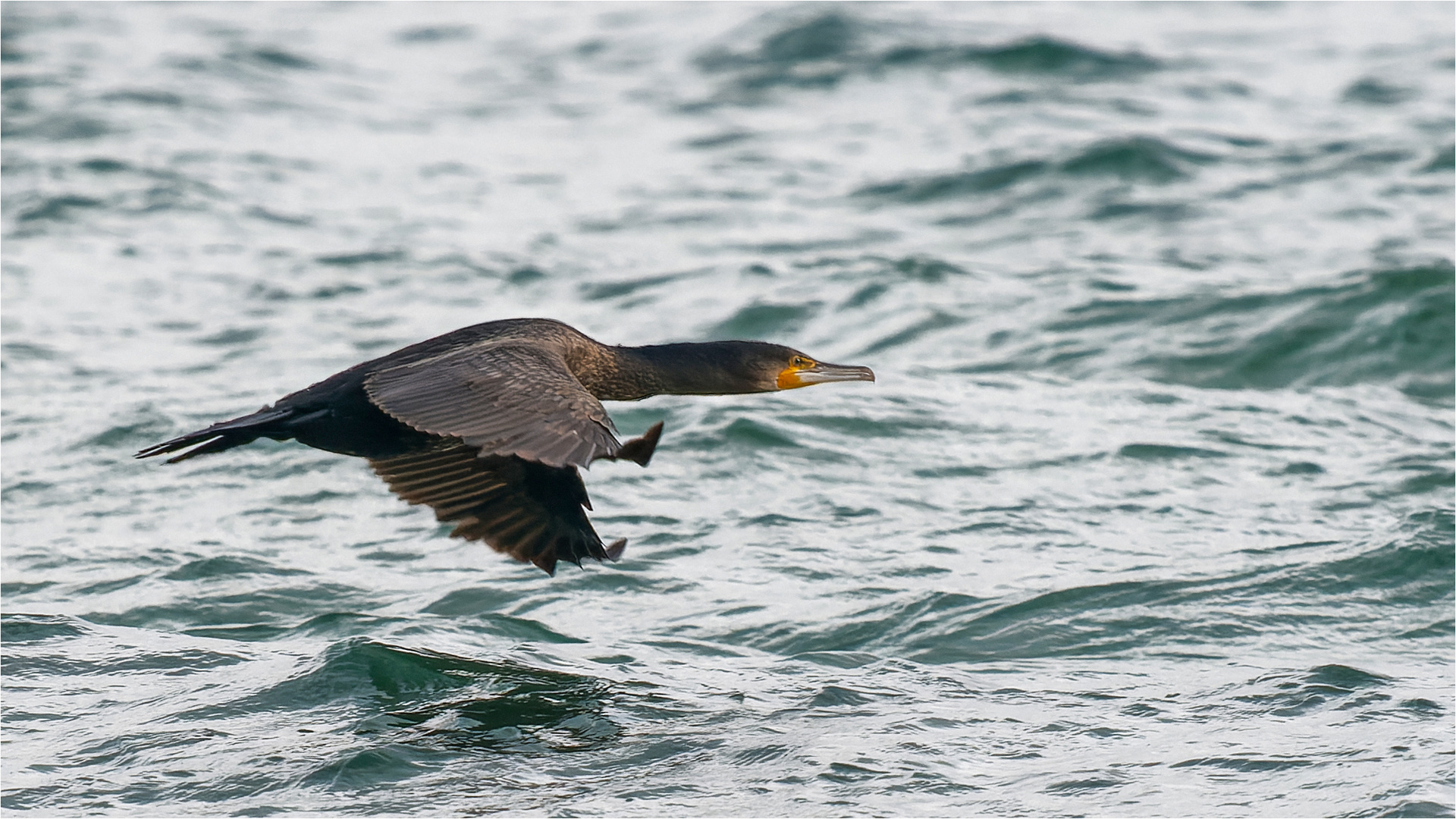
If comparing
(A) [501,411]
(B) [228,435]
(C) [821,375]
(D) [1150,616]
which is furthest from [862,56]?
(A) [501,411]

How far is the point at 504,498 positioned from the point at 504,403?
49.3 inches

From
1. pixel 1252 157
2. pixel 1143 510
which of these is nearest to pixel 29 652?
pixel 1143 510

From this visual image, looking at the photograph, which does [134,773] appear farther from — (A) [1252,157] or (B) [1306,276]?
(A) [1252,157]

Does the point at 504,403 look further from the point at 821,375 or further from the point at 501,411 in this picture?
the point at 821,375

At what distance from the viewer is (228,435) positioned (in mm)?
5730

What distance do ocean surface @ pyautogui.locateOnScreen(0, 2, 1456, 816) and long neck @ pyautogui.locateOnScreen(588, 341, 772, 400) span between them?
3.28 feet

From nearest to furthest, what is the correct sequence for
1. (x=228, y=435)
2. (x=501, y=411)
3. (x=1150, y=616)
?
(x=501, y=411), (x=228, y=435), (x=1150, y=616)

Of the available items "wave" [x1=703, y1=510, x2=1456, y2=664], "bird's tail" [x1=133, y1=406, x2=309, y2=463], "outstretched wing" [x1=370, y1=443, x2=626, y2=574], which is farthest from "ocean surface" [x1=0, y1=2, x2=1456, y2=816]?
"bird's tail" [x1=133, y1=406, x2=309, y2=463]

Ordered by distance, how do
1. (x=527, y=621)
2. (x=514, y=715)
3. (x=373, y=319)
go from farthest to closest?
(x=373, y=319)
(x=527, y=621)
(x=514, y=715)

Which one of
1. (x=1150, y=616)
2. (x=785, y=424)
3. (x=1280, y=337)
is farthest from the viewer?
(x=1280, y=337)

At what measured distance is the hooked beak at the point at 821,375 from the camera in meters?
6.33

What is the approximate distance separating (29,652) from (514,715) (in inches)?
75.6

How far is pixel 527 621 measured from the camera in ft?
22.4

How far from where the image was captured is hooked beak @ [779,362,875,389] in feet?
20.8
